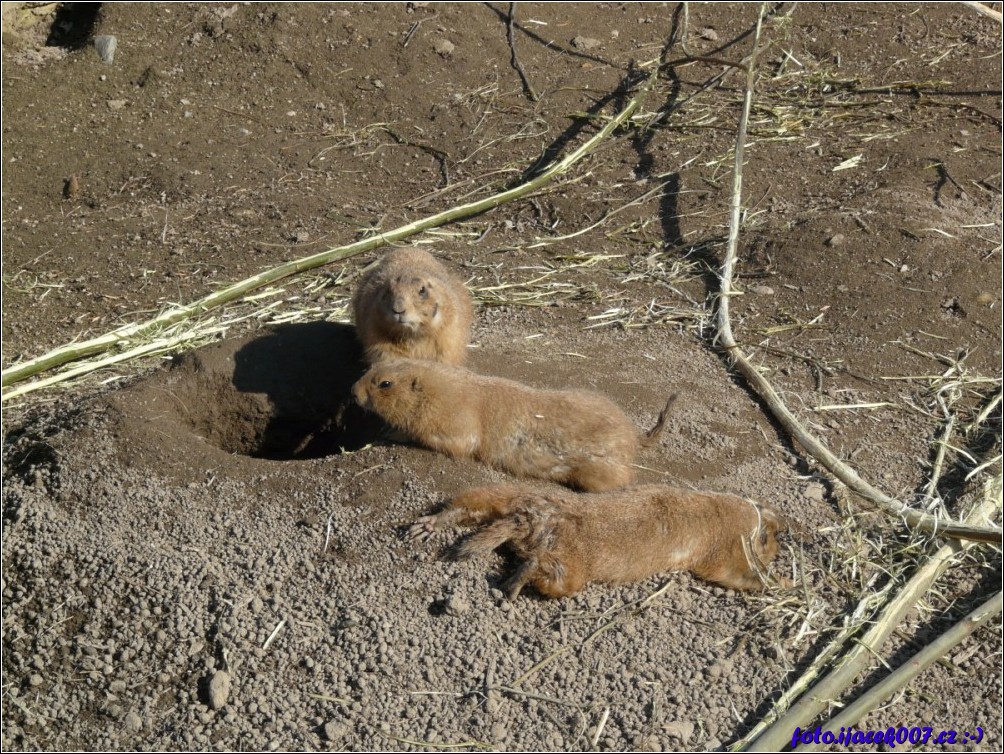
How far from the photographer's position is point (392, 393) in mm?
5266

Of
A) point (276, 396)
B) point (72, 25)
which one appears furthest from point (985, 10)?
point (72, 25)

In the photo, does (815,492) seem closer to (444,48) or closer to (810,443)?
(810,443)

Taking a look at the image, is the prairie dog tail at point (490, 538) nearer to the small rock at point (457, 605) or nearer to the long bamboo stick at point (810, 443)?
the small rock at point (457, 605)

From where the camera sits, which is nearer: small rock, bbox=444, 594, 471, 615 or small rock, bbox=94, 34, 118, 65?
small rock, bbox=444, 594, 471, 615

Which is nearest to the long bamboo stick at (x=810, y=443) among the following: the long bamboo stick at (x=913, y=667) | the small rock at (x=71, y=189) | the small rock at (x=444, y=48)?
the long bamboo stick at (x=913, y=667)

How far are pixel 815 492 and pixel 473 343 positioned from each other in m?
2.29

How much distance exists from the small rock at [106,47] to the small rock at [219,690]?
26.7ft

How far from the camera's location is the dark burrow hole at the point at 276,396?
586 cm

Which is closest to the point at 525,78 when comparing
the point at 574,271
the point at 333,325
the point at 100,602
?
the point at 574,271

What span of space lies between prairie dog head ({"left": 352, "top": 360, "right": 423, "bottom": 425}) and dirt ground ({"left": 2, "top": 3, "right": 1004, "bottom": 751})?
0.26 m

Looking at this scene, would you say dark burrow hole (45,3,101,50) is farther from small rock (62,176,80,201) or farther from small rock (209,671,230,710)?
small rock (209,671,230,710)

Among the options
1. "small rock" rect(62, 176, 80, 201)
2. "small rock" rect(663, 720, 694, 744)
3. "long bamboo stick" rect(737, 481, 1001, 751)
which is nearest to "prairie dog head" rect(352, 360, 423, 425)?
"small rock" rect(663, 720, 694, 744)

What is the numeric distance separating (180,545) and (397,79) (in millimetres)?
6766

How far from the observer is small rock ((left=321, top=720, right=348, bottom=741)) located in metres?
4.21
